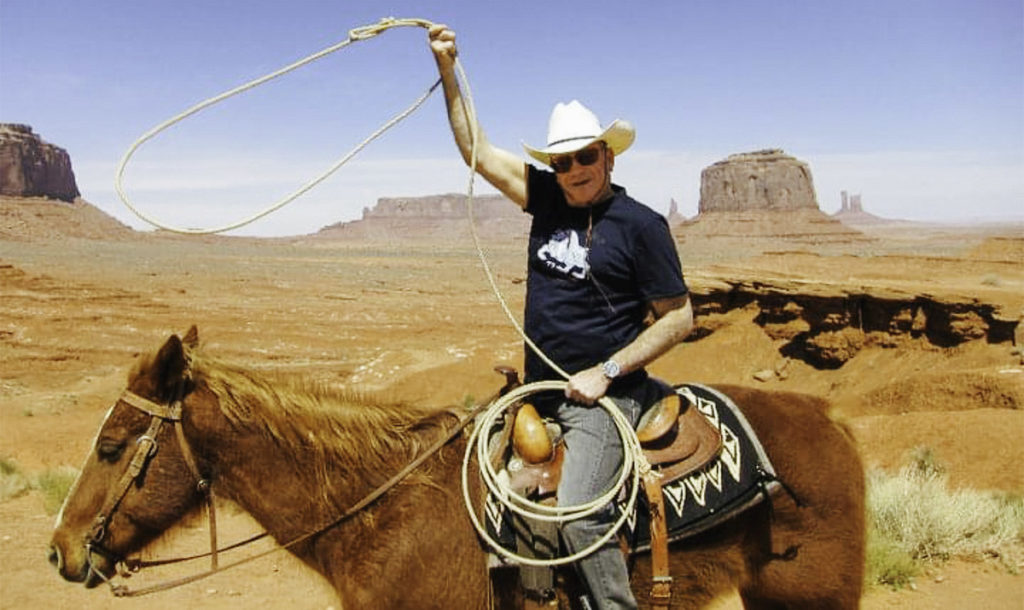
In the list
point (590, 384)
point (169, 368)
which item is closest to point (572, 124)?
point (590, 384)

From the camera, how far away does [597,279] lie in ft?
10.4

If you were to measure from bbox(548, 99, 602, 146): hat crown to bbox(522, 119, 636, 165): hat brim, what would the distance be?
0.06ft

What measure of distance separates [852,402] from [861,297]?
9.70 feet

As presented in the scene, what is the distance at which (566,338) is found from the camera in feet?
10.7

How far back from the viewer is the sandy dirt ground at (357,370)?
270 inches

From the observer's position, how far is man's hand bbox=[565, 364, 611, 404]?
3.09 metres

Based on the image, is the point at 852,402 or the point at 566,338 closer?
the point at 566,338

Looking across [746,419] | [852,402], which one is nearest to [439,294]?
[852,402]

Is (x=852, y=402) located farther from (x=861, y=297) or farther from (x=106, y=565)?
(x=106, y=565)

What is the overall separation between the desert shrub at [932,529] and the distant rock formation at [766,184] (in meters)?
133

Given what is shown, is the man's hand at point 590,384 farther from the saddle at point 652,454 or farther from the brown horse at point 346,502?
the brown horse at point 346,502

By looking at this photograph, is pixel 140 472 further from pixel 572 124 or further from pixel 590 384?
pixel 572 124

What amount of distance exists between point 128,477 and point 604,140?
2.52 meters

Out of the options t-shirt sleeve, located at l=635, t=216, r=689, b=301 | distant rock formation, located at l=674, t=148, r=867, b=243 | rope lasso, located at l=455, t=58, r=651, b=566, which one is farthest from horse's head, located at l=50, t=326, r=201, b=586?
distant rock formation, located at l=674, t=148, r=867, b=243
